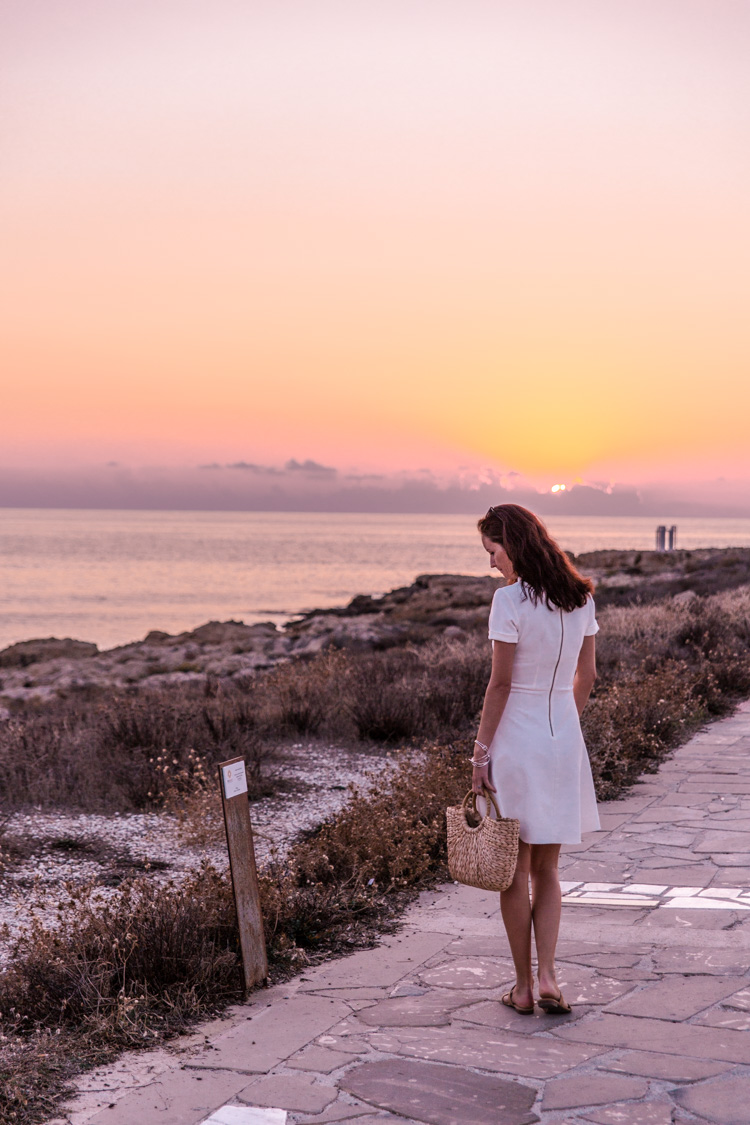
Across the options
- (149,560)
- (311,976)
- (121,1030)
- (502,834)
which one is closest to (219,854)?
(311,976)

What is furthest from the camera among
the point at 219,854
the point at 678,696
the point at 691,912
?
the point at 678,696

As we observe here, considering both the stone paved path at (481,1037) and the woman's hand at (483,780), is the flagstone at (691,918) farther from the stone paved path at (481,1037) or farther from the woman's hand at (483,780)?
the woman's hand at (483,780)

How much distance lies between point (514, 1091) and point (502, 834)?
3.06 ft

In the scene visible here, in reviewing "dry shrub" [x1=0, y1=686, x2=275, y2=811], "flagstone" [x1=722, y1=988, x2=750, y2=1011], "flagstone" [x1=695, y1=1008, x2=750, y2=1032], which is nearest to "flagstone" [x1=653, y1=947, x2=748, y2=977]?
"flagstone" [x1=722, y1=988, x2=750, y2=1011]

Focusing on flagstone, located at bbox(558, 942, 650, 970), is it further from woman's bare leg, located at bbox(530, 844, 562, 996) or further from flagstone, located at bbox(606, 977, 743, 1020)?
woman's bare leg, located at bbox(530, 844, 562, 996)

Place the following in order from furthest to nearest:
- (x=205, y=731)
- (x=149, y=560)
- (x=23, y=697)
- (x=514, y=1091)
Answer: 1. (x=149, y=560)
2. (x=23, y=697)
3. (x=205, y=731)
4. (x=514, y=1091)

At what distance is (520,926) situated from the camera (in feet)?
13.9

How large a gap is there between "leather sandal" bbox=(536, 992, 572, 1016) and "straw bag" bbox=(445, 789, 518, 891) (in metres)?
0.48

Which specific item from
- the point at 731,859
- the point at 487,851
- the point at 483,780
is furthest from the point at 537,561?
the point at 731,859

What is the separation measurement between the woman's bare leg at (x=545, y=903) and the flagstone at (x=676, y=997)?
0.32 meters

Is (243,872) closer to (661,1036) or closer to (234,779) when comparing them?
(234,779)

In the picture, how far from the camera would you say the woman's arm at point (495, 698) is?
4.12 metres

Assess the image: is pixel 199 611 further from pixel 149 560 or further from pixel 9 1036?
pixel 9 1036

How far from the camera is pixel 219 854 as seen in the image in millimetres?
7133
